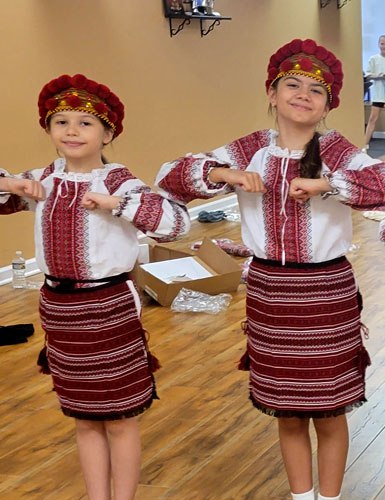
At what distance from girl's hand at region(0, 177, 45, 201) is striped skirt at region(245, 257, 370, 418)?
0.58m

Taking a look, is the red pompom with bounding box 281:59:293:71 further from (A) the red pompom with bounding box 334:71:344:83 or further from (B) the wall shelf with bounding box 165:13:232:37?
(B) the wall shelf with bounding box 165:13:232:37

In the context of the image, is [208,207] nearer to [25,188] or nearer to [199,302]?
[199,302]

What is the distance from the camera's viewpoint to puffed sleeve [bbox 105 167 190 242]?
7.23 ft

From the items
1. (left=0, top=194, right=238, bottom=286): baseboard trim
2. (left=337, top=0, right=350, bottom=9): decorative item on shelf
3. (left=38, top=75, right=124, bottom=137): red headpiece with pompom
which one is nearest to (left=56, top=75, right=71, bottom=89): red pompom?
(left=38, top=75, right=124, bottom=137): red headpiece with pompom

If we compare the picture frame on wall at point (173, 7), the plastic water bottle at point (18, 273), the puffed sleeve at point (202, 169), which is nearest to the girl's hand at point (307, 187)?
the puffed sleeve at point (202, 169)

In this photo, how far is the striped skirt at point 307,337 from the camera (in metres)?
2.23

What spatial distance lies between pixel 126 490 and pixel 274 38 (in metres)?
6.50

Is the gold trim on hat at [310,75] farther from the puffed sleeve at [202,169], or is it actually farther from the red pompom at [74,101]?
the red pompom at [74,101]

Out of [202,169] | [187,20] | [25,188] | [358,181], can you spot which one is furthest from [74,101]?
[187,20]

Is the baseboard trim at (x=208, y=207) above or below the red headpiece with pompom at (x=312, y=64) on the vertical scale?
below

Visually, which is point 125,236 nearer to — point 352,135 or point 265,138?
point 265,138

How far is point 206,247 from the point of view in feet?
16.7

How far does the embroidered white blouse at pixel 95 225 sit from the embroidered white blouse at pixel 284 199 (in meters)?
0.10

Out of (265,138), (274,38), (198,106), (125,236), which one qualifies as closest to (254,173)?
(265,138)
